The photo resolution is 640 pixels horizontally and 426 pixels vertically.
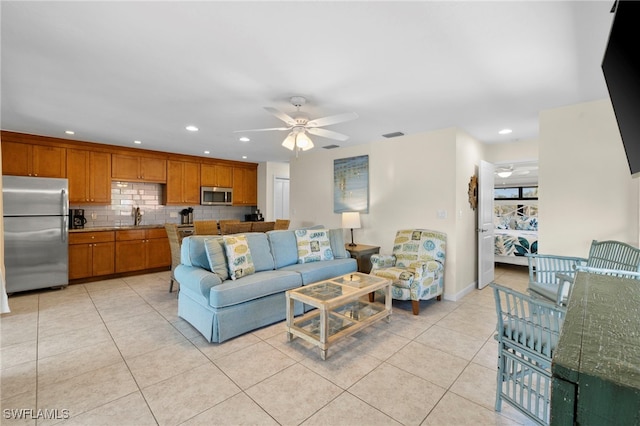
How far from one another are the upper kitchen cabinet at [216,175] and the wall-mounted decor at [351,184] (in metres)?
2.78

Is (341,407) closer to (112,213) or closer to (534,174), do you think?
(112,213)

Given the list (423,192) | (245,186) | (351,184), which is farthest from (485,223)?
(245,186)

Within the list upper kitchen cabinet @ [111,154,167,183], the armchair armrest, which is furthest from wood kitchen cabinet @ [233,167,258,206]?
the armchair armrest

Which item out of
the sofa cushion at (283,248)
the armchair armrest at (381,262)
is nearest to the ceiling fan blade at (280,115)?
the sofa cushion at (283,248)

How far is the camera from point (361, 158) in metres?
4.94

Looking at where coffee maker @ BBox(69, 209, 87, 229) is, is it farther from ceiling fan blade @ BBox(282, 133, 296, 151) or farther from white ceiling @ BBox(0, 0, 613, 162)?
ceiling fan blade @ BBox(282, 133, 296, 151)

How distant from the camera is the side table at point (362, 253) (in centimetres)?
444

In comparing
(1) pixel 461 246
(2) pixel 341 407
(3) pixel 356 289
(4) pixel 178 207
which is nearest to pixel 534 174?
(1) pixel 461 246

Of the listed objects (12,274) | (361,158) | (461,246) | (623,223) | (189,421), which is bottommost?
(189,421)

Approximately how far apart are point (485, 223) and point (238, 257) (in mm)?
3892

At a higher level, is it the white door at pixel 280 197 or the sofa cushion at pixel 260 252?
the white door at pixel 280 197

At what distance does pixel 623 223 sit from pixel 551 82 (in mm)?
1647

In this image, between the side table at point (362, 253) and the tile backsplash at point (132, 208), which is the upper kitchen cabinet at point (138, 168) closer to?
the tile backsplash at point (132, 208)

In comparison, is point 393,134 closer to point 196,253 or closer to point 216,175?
point 196,253
